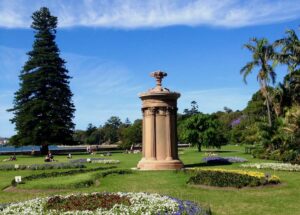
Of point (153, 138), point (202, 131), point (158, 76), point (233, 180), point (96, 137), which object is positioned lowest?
point (233, 180)

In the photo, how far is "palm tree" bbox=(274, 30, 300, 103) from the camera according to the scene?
35.4 meters

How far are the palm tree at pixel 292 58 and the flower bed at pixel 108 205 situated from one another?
2861 centimetres

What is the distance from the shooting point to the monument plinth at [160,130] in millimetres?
22609

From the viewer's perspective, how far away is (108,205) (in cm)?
1007

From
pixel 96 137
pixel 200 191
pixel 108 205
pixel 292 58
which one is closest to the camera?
pixel 108 205

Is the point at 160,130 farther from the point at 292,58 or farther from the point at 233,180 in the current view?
the point at 292,58

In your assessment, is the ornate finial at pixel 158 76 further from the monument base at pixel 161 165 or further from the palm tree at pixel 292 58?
the palm tree at pixel 292 58

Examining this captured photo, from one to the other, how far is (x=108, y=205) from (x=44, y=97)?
4175 centimetres

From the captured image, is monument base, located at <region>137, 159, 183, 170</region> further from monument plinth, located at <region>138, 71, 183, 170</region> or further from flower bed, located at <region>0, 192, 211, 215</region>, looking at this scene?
flower bed, located at <region>0, 192, 211, 215</region>

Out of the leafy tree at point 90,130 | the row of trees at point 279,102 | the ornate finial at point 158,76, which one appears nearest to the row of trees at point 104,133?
the leafy tree at point 90,130

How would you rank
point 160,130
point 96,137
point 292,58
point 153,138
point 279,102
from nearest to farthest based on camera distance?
point 153,138 → point 160,130 → point 292,58 → point 279,102 → point 96,137

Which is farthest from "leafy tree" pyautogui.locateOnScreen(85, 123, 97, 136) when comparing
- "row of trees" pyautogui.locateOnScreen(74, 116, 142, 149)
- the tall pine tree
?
the tall pine tree

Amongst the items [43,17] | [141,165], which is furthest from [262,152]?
[43,17]

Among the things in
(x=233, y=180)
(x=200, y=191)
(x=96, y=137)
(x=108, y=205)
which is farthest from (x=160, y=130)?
(x=96, y=137)
